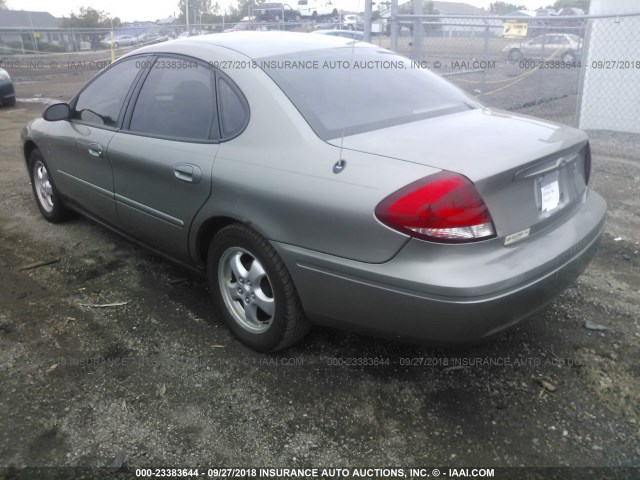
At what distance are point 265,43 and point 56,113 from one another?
6.03 ft

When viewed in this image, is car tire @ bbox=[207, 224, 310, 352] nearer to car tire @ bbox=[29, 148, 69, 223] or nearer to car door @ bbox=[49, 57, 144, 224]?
car door @ bbox=[49, 57, 144, 224]

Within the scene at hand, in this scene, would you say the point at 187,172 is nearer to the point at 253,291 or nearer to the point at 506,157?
the point at 253,291

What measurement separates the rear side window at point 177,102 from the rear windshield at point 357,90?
0.42 meters

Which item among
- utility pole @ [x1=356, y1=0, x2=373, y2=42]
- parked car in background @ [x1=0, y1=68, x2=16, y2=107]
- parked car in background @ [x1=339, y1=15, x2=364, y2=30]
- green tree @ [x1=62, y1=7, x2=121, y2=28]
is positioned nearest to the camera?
utility pole @ [x1=356, y1=0, x2=373, y2=42]

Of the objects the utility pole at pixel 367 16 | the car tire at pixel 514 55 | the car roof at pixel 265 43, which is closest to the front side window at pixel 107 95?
the car roof at pixel 265 43

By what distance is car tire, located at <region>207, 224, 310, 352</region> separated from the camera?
8.75 ft

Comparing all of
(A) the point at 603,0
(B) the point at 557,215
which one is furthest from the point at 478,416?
(A) the point at 603,0

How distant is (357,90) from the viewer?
2973 millimetres

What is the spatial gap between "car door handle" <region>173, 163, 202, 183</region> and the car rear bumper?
0.70 meters

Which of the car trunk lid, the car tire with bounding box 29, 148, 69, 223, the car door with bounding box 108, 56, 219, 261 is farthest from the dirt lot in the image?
the car tire with bounding box 29, 148, 69, 223

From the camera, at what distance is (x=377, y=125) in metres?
2.73

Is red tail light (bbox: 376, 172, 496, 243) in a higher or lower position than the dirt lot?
higher

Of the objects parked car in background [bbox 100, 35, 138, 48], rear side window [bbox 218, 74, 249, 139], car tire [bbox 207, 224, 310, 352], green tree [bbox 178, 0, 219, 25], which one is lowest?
car tire [bbox 207, 224, 310, 352]

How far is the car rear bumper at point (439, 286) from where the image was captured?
2178 mm
